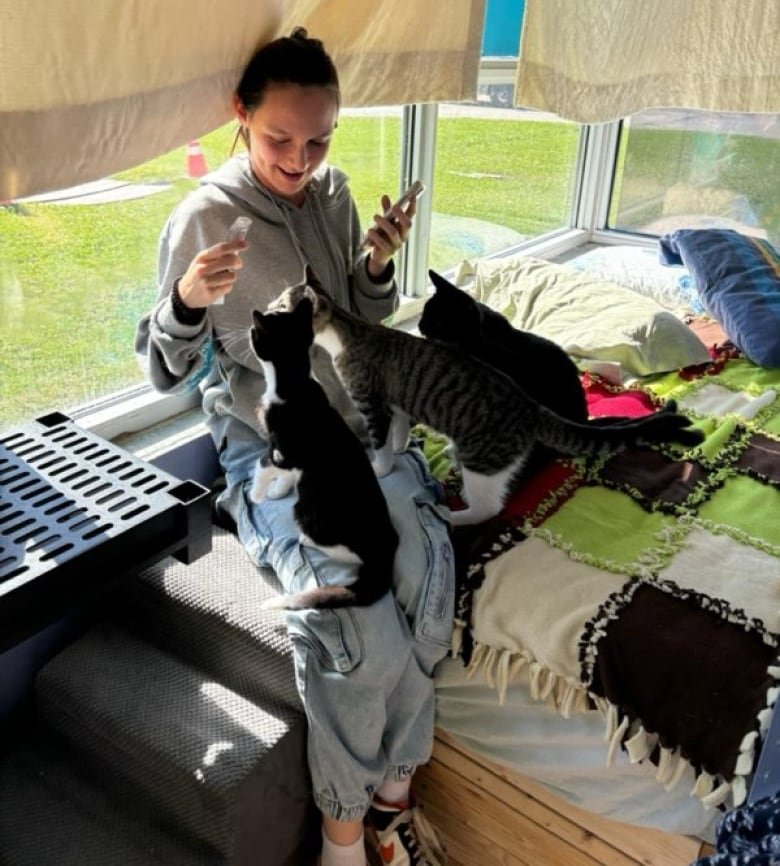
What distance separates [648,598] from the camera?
97 cm

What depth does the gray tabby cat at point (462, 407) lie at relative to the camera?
115 centimetres

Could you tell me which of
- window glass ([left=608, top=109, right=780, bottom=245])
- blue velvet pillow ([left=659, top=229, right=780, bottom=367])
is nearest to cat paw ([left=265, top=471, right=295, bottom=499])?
blue velvet pillow ([left=659, top=229, right=780, bottom=367])

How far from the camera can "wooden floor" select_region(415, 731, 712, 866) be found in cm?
97

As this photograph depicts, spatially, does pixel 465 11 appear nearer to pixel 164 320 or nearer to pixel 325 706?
pixel 164 320

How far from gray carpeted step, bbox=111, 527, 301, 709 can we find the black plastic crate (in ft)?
0.87

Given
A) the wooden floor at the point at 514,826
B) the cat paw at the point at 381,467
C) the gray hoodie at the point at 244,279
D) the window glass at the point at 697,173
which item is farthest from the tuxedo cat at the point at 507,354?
the window glass at the point at 697,173

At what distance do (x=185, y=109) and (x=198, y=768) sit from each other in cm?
84

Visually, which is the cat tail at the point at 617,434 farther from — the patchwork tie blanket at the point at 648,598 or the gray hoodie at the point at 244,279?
the gray hoodie at the point at 244,279

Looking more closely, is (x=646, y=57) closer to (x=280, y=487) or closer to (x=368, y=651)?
(x=280, y=487)

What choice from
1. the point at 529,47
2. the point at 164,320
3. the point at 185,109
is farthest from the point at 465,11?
the point at 164,320

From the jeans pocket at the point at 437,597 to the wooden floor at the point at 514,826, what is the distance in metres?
0.18

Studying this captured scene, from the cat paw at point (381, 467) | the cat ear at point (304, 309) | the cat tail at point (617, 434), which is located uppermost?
the cat ear at point (304, 309)

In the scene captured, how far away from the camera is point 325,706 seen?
0.97m

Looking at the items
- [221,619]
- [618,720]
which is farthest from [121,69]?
[618,720]
